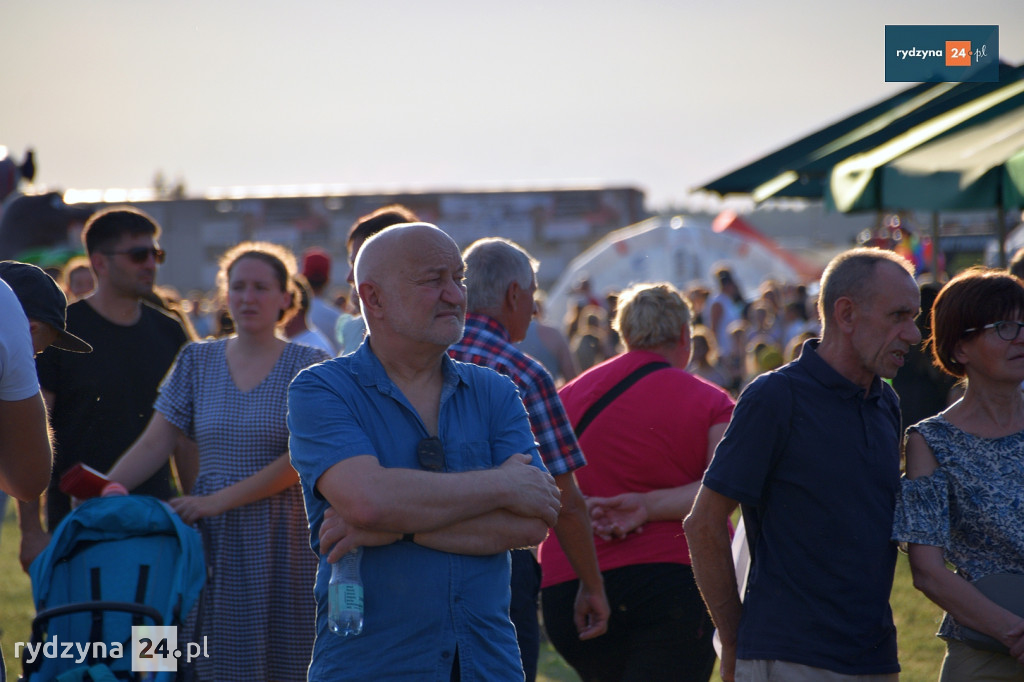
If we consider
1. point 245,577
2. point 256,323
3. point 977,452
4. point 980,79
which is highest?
point 980,79

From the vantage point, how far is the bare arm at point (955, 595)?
2832 mm

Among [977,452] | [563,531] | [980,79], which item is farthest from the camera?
[980,79]

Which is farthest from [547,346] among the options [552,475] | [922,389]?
[552,475]

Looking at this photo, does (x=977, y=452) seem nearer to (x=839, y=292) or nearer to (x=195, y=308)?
(x=839, y=292)

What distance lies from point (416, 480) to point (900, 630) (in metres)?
4.98

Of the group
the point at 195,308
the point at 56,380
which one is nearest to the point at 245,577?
the point at 56,380

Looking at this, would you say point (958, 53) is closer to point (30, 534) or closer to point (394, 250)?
point (394, 250)

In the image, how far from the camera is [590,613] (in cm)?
360

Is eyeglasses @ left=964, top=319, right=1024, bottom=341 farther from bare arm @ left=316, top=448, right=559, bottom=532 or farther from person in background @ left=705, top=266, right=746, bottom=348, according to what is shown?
person in background @ left=705, top=266, right=746, bottom=348

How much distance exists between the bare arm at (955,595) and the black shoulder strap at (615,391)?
1152 millimetres

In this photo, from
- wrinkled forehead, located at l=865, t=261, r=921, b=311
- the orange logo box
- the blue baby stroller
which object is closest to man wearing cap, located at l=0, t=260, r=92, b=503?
the blue baby stroller

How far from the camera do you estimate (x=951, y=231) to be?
1209 inches

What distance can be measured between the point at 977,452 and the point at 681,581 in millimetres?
1194
